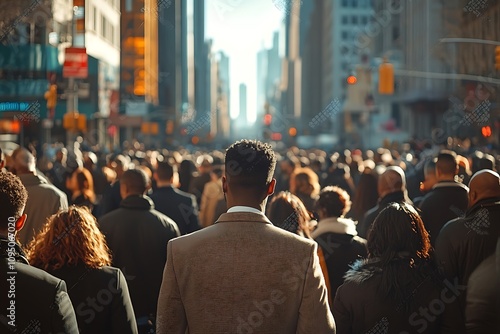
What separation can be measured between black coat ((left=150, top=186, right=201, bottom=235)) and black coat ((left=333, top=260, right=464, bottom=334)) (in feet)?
17.5

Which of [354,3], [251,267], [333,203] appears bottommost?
[251,267]

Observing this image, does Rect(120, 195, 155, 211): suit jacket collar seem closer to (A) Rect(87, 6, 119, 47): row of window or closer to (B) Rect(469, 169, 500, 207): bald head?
(B) Rect(469, 169, 500, 207): bald head

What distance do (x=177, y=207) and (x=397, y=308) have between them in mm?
6063

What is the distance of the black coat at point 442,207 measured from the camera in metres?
10.2

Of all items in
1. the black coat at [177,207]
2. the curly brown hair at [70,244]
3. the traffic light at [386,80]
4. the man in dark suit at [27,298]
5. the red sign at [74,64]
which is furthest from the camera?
the traffic light at [386,80]

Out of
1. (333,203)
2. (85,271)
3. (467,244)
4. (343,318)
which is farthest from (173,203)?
(343,318)

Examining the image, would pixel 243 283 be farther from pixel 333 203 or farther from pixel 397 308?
pixel 333 203

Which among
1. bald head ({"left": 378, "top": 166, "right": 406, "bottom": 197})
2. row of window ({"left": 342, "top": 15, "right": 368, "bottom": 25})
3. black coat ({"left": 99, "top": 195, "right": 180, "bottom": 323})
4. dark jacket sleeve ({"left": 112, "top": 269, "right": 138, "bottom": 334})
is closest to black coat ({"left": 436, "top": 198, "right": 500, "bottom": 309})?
black coat ({"left": 99, "top": 195, "right": 180, "bottom": 323})

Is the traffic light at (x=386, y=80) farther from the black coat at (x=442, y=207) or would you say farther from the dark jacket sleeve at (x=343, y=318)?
the dark jacket sleeve at (x=343, y=318)

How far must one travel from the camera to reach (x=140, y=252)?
8.51m

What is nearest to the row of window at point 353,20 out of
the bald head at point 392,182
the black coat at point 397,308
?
the bald head at point 392,182

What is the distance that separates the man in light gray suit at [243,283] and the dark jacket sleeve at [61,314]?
457mm

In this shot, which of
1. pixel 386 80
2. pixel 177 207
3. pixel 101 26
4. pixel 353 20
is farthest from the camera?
pixel 353 20

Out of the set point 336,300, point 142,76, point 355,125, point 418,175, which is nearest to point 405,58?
point 142,76
